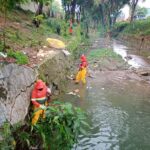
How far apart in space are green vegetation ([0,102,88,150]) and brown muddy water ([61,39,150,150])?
1.71 m

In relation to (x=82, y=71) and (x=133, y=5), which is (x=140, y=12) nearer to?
(x=133, y=5)

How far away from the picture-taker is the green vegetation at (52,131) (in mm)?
6684

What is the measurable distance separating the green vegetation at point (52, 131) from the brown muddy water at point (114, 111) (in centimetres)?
171

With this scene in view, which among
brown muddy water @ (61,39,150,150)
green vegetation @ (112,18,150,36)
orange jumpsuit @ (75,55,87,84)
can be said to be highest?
orange jumpsuit @ (75,55,87,84)

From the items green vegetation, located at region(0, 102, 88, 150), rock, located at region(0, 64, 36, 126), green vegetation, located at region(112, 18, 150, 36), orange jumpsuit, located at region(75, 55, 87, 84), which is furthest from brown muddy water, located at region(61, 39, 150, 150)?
green vegetation, located at region(112, 18, 150, 36)

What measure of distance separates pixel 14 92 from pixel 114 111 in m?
5.48

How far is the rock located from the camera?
7320 millimetres

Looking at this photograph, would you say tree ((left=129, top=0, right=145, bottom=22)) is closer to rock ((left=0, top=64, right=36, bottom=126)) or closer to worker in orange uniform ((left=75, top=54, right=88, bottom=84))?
worker in orange uniform ((left=75, top=54, right=88, bottom=84))

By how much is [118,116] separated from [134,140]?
2.21 metres

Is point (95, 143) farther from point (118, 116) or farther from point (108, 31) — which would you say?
point (108, 31)

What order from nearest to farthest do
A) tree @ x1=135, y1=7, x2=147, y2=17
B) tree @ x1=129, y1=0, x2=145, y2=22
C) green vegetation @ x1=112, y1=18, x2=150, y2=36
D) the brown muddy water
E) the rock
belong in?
the rock, the brown muddy water, green vegetation @ x1=112, y1=18, x2=150, y2=36, tree @ x1=129, y1=0, x2=145, y2=22, tree @ x1=135, y1=7, x2=147, y2=17

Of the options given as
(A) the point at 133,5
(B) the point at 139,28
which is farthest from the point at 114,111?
(A) the point at 133,5

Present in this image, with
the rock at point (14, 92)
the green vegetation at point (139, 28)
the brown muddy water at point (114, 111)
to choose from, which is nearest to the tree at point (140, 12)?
the green vegetation at point (139, 28)

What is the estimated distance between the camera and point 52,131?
23.1 feet
